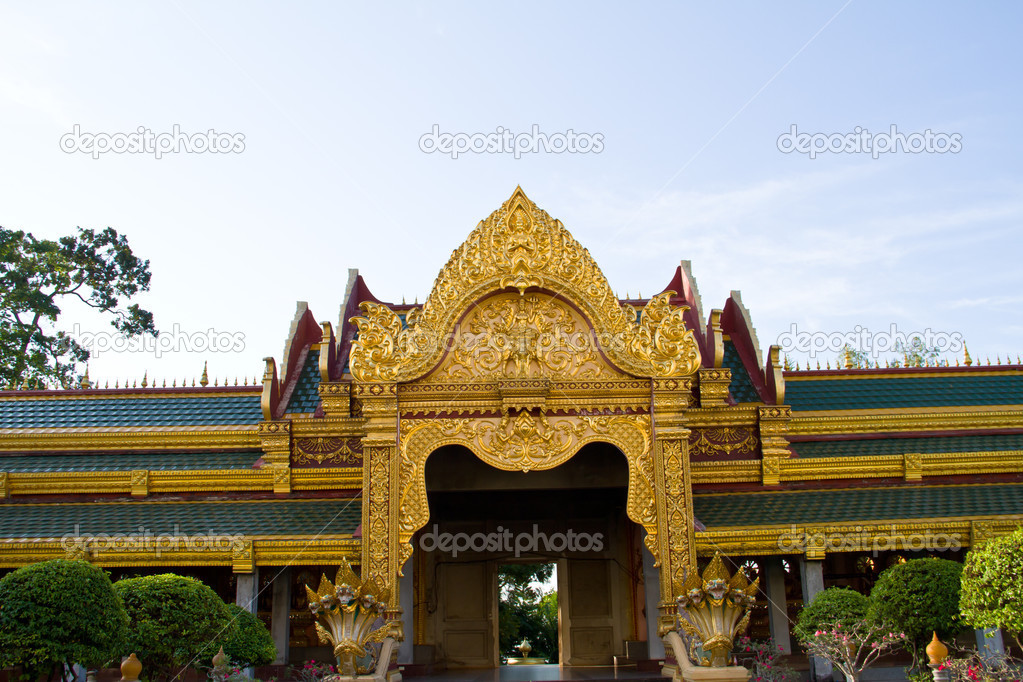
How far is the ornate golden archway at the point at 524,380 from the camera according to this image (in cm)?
1008

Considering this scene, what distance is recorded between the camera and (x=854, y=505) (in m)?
11.7

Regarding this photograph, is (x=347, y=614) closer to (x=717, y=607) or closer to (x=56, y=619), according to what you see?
(x=56, y=619)

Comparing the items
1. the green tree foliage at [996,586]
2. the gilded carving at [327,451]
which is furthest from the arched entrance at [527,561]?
the green tree foliage at [996,586]

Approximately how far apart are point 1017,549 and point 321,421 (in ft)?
28.7

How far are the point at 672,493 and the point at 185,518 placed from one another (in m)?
6.51

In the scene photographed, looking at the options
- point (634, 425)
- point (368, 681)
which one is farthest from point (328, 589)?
point (634, 425)

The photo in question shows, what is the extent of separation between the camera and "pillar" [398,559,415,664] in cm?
1191

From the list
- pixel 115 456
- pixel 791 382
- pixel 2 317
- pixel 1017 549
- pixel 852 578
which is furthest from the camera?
pixel 2 317

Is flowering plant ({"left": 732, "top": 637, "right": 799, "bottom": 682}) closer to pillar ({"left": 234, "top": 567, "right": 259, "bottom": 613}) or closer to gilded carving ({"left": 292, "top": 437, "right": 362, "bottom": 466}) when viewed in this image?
gilded carving ({"left": 292, "top": 437, "right": 362, "bottom": 466})

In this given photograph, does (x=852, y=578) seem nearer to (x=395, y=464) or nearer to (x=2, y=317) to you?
(x=395, y=464)

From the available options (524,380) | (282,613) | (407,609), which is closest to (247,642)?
(282,613)

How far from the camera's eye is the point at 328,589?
8695mm

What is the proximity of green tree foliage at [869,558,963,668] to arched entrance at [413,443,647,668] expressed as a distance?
415 cm

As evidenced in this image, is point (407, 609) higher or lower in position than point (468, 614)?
higher
